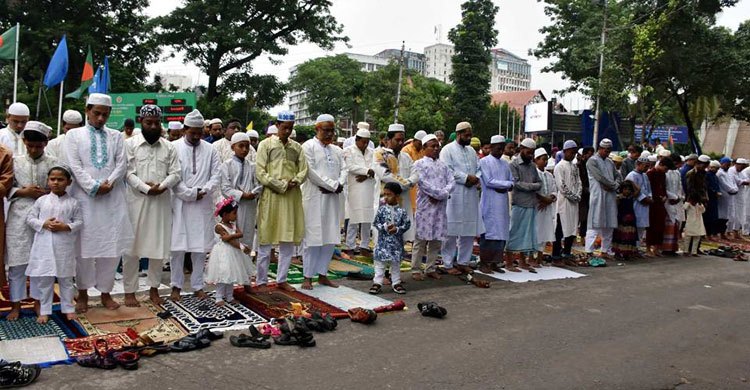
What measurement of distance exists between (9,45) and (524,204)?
9.63 metres

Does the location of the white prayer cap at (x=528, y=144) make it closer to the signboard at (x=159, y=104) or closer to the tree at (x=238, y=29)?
the signboard at (x=159, y=104)

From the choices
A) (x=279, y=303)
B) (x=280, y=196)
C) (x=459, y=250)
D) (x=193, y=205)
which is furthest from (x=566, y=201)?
(x=193, y=205)

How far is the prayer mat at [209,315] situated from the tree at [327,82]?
60.7 meters

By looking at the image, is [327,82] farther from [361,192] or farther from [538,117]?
[361,192]

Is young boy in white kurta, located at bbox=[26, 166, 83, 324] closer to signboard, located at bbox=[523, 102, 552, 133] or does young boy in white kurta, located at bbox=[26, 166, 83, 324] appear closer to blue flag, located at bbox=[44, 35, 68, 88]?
blue flag, located at bbox=[44, 35, 68, 88]

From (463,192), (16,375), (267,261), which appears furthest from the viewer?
(463,192)

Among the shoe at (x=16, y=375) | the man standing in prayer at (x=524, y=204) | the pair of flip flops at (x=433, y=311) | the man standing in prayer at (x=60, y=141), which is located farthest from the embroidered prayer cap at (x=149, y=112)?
the man standing in prayer at (x=524, y=204)

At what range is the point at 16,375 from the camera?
12.7 feet

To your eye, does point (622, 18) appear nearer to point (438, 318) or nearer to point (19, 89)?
point (438, 318)

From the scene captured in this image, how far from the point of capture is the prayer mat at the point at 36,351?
4.30m

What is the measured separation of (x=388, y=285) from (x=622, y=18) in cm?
1891

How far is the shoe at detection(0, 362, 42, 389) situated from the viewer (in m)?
3.84

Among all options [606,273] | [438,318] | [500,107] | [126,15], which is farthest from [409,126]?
[438,318]

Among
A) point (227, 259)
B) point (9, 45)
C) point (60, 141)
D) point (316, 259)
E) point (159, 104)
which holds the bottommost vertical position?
point (316, 259)
